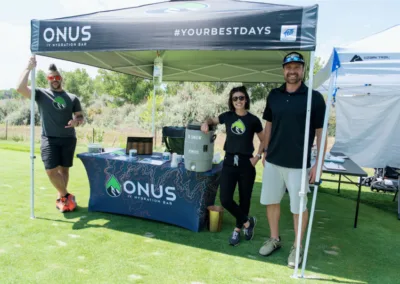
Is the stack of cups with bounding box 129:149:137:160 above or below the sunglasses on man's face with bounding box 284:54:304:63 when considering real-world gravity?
below

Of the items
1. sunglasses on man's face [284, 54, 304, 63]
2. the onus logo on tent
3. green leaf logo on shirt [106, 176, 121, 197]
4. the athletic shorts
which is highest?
the onus logo on tent

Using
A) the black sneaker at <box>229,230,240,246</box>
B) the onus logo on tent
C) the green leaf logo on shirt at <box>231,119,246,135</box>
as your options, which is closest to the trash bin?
the black sneaker at <box>229,230,240,246</box>

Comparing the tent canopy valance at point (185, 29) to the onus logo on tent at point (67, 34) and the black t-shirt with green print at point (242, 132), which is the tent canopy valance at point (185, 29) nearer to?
the onus logo on tent at point (67, 34)

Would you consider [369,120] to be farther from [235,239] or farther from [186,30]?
[186,30]

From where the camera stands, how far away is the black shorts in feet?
11.1

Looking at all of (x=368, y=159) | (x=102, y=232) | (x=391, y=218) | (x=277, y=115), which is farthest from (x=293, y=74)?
(x=368, y=159)

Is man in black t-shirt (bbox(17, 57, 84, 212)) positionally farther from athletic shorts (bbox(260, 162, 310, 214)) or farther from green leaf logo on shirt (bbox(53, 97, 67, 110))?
athletic shorts (bbox(260, 162, 310, 214))

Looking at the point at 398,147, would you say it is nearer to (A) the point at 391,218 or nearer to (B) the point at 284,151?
(A) the point at 391,218

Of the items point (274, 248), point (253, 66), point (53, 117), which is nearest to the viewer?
point (274, 248)

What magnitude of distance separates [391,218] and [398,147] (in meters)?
2.87

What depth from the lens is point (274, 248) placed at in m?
2.77

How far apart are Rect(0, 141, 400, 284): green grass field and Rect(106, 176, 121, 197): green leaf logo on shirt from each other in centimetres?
28

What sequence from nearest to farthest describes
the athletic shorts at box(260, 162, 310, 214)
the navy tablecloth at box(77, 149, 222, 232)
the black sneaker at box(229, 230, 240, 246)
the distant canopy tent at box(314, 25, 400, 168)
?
the athletic shorts at box(260, 162, 310, 214) < the black sneaker at box(229, 230, 240, 246) < the navy tablecloth at box(77, 149, 222, 232) < the distant canopy tent at box(314, 25, 400, 168)

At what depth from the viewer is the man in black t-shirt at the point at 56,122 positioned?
3348 mm
